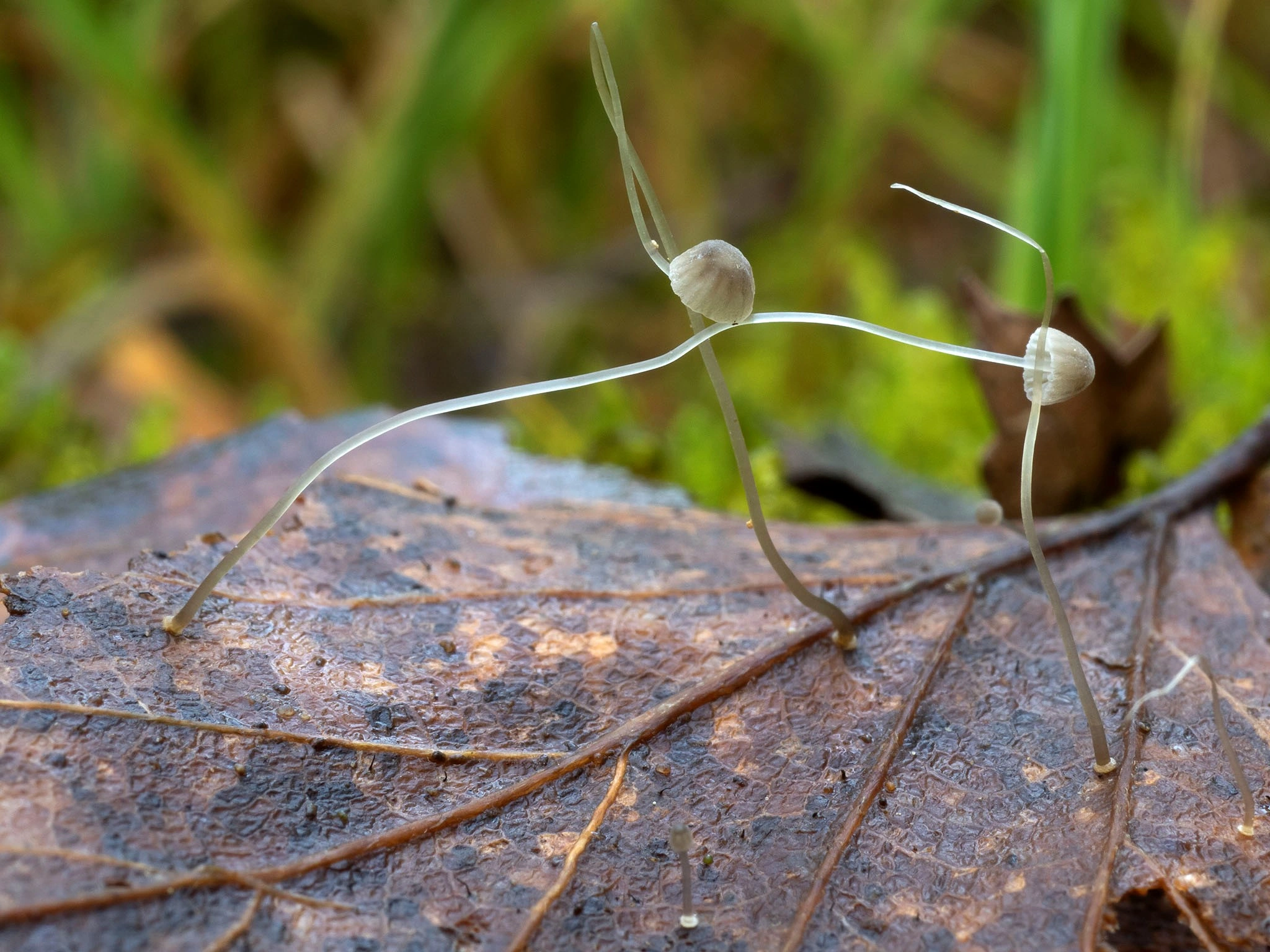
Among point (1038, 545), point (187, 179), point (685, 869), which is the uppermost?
point (187, 179)

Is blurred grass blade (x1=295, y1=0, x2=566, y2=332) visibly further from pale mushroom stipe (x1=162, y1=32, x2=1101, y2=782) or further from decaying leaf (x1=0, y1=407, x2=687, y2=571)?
pale mushroom stipe (x1=162, y1=32, x2=1101, y2=782)

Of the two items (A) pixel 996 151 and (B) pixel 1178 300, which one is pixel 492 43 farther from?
(B) pixel 1178 300

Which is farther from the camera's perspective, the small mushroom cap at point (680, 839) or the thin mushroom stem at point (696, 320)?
the thin mushroom stem at point (696, 320)

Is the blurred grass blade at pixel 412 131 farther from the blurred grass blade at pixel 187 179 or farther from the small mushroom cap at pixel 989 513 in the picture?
the small mushroom cap at pixel 989 513

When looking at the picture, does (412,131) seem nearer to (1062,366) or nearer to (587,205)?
(587,205)

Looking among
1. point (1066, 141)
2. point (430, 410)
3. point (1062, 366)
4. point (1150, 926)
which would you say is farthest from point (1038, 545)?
point (1066, 141)

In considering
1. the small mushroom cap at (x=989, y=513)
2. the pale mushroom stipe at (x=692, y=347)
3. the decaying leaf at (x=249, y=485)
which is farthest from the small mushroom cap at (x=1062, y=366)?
the decaying leaf at (x=249, y=485)

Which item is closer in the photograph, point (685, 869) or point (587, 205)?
point (685, 869)

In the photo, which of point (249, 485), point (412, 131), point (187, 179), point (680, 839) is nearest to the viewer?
point (680, 839)
